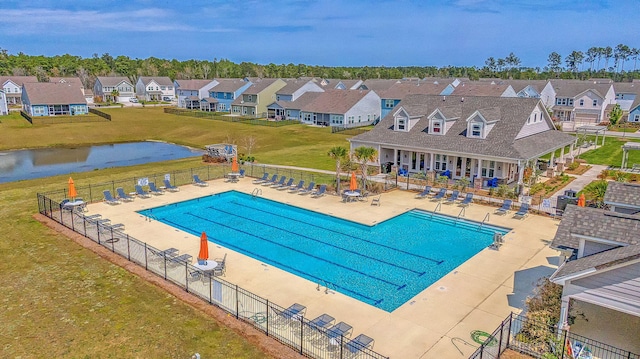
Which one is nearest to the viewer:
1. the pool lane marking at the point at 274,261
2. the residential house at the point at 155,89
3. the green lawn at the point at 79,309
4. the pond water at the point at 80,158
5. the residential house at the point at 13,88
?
the green lawn at the point at 79,309

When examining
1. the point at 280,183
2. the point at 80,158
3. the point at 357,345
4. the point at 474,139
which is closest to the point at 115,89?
the point at 80,158

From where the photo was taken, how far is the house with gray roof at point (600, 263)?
38.5 feet

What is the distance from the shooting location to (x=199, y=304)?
51.4 feet

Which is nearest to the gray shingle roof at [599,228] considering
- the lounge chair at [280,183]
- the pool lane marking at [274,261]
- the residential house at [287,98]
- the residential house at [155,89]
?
the pool lane marking at [274,261]

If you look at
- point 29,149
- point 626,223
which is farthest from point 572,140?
point 29,149

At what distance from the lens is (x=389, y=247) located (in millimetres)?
22328

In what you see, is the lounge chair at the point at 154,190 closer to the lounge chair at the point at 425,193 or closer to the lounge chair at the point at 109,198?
the lounge chair at the point at 109,198

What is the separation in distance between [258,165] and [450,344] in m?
29.9

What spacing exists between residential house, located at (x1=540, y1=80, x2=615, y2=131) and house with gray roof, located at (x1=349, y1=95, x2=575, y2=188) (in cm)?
4453

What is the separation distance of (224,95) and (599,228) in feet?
295

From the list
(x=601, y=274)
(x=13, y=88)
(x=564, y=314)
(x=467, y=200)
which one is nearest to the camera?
(x=601, y=274)

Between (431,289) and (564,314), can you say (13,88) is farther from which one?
(564,314)

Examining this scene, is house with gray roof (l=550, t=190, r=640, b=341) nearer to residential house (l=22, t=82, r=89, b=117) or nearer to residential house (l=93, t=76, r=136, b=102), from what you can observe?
residential house (l=22, t=82, r=89, b=117)

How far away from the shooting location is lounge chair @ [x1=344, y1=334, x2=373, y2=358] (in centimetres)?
1240
